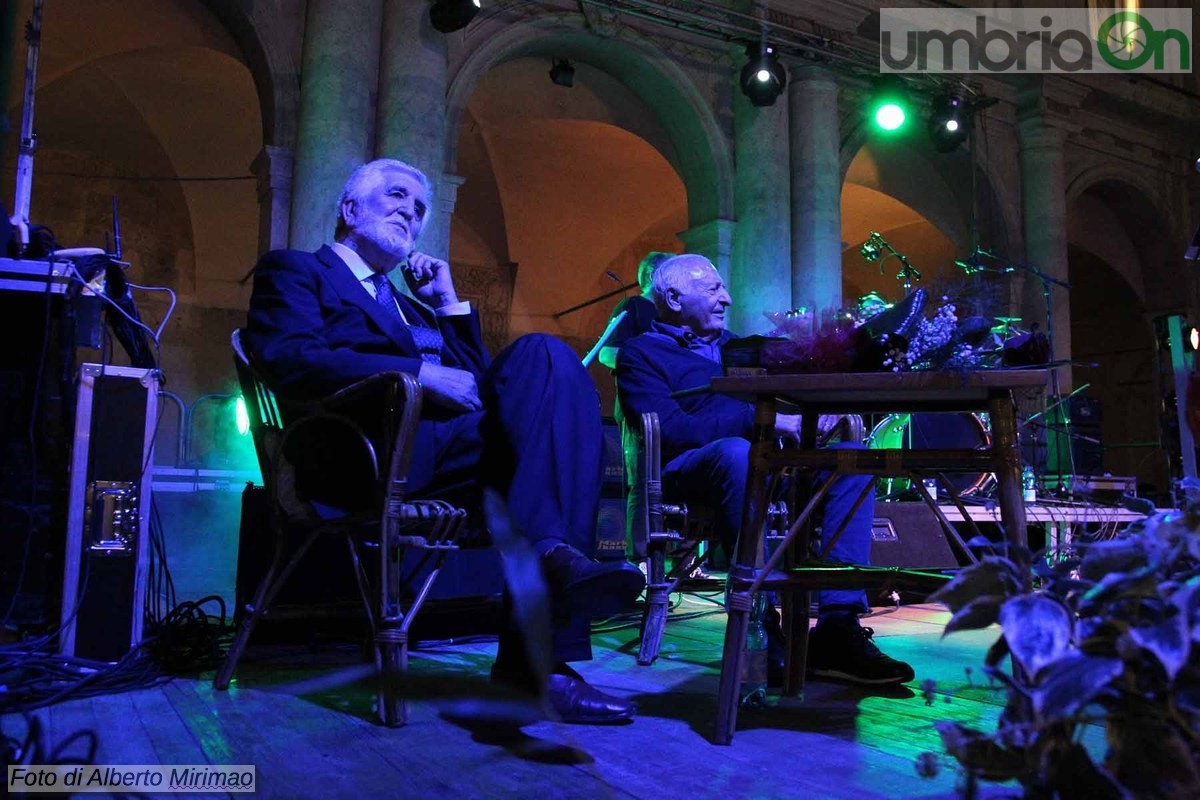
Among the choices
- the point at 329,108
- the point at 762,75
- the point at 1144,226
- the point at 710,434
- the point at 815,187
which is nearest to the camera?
the point at 710,434

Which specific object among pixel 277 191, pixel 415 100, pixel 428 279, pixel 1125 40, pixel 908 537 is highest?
pixel 1125 40

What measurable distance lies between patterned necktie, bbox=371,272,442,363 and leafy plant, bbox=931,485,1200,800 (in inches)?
65.1

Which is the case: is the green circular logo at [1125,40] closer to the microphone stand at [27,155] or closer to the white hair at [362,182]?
the white hair at [362,182]

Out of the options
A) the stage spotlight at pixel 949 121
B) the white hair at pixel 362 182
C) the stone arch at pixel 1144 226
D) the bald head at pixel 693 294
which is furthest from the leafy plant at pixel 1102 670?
the stone arch at pixel 1144 226

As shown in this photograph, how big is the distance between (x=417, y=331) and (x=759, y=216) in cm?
598

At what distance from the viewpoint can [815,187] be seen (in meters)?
7.95

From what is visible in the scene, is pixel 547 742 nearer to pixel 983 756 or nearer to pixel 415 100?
pixel 983 756

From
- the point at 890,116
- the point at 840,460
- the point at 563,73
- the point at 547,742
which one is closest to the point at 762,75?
the point at 890,116

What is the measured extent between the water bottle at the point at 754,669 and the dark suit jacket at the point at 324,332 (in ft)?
2.80

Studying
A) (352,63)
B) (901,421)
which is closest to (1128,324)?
(901,421)

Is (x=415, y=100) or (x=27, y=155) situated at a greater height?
(x=415, y=100)

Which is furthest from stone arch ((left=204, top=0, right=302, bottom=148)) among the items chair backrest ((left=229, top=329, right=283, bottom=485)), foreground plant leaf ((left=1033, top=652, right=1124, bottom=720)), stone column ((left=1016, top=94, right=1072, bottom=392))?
stone column ((left=1016, top=94, right=1072, bottom=392))

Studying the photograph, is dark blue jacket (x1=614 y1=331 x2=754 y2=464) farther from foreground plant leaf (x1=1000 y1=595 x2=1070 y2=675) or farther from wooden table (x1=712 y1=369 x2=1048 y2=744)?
foreground plant leaf (x1=1000 y1=595 x2=1070 y2=675)

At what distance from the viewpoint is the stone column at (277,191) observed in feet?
20.6
